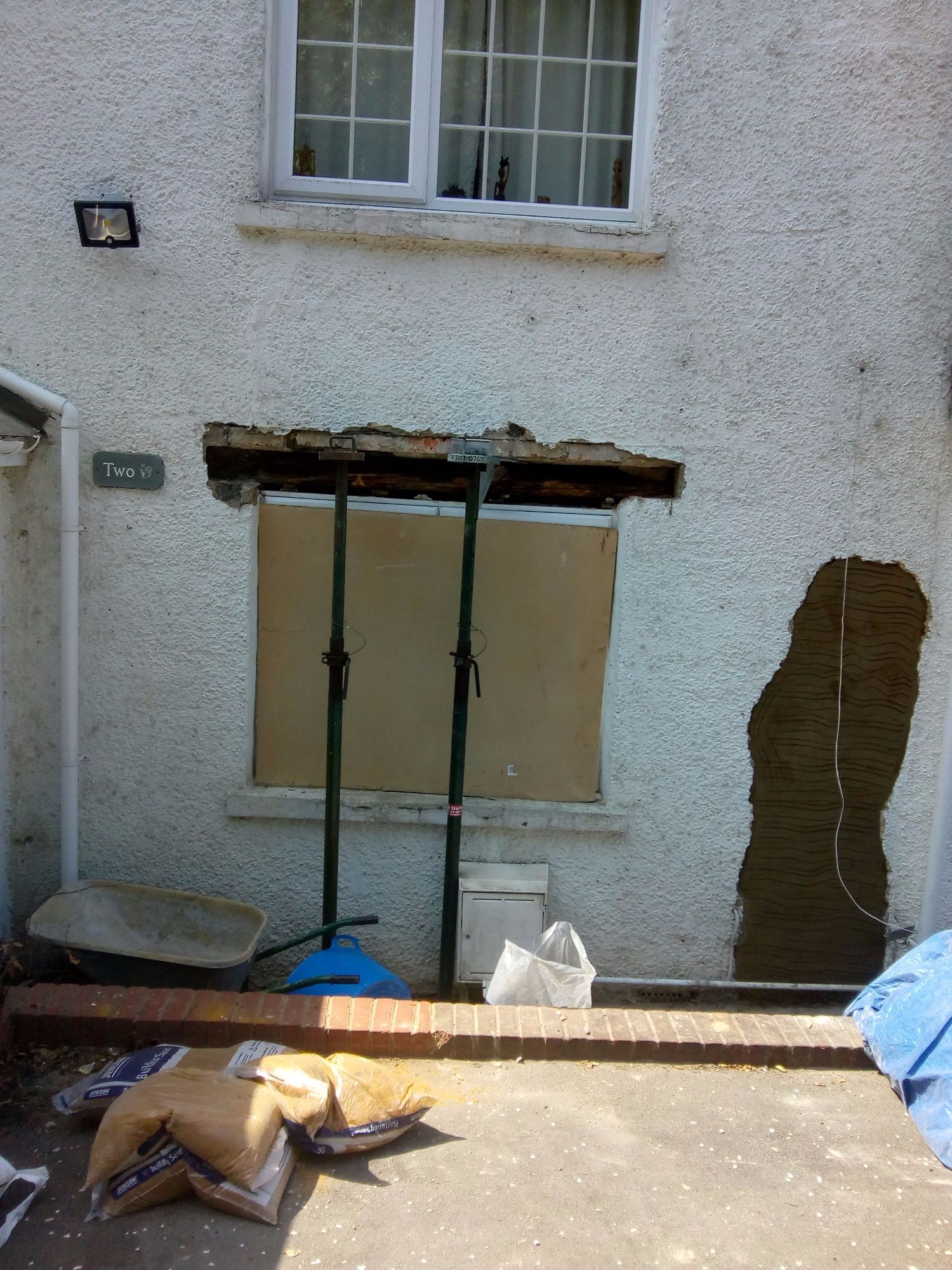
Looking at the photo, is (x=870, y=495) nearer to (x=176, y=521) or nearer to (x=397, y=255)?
(x=397, y=255)

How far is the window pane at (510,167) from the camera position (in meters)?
4.41

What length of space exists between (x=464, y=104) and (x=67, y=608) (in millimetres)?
2733

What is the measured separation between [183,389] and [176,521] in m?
0.55

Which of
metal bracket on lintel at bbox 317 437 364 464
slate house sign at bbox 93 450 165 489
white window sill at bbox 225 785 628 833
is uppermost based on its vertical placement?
metal bracket on lintel at bbox 317 437 364 464

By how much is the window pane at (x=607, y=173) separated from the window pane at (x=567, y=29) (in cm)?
38

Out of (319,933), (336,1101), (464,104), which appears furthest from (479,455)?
(336,1101)

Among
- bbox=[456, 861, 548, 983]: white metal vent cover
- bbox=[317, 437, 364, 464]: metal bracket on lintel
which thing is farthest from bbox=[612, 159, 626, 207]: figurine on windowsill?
bbox=[456, 861, 548, 983]: white metal vent cover

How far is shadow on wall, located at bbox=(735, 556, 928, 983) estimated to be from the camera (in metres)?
4.49

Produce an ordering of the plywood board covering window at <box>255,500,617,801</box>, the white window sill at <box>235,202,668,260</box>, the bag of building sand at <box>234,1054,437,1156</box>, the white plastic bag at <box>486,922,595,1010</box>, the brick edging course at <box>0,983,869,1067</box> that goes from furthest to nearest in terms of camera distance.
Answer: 1. the plywood board covering window at <box>255,500,617,801</box>
2. the white window sill at <box>235,202,668,260</box>
3. the white plastic bag at <box>486,922,595,1010</box>
4. the brick edging course at <box>0,983,869,1067</box>
5. the bag of building sand at <box>234,1054,437,1156</box>

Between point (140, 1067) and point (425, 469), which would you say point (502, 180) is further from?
point (140, 1067)

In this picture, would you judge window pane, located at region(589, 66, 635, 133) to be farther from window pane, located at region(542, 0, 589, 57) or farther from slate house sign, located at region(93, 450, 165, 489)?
slate house sign, located at region(93, 450, 165, 489)

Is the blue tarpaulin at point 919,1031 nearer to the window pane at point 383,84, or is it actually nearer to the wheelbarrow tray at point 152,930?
the wheelbarrow tray at point 152,930

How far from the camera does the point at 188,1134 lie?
2760mm

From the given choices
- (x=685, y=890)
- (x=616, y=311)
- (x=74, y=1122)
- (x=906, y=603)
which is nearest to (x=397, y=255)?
(x=616, y=311)
